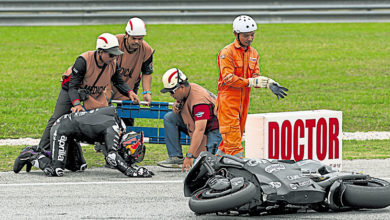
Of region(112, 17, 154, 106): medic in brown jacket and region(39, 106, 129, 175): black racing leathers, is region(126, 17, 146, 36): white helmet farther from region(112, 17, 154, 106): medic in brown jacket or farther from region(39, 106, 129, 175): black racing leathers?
region(39, 106, 129, 175): black racing leathers

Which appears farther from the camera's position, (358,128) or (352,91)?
(352,91)

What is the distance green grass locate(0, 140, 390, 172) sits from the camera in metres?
10.4

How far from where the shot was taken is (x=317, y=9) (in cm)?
2312

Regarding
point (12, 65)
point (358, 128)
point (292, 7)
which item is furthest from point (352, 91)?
point (12, 65)

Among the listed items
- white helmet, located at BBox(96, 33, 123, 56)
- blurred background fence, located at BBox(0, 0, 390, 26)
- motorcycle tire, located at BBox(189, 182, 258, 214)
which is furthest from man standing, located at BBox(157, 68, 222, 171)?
blurred background fence, located at BBox(0, 0, 390, 26)

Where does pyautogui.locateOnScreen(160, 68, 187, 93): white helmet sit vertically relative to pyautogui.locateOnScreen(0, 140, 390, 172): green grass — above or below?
above

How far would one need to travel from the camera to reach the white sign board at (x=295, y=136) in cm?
865

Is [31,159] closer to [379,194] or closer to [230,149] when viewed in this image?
[230,149]

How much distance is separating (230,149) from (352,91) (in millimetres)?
8694

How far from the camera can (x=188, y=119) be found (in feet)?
31.3

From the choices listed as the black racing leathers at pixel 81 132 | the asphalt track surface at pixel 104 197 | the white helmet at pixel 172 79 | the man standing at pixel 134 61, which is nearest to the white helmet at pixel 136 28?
the man standing at pixel 134 61

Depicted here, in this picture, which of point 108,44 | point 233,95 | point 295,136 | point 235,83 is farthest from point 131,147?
point 295,136

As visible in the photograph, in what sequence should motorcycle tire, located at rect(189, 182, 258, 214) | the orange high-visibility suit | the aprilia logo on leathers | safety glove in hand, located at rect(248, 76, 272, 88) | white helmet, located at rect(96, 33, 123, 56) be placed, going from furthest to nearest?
white helmet, located at rect(96, 33, 123, 56), the aprilia logo on leathers, the orange high-visibility suit, safety glove in hand, located at rect(248, 76, 272, 88), motorcycle tire, located at rect(189, 182, 258, 214)

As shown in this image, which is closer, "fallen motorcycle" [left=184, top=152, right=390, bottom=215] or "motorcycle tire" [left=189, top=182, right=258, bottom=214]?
"motorcycle tire" [left=189, top=182, right=258, bottom=214]
